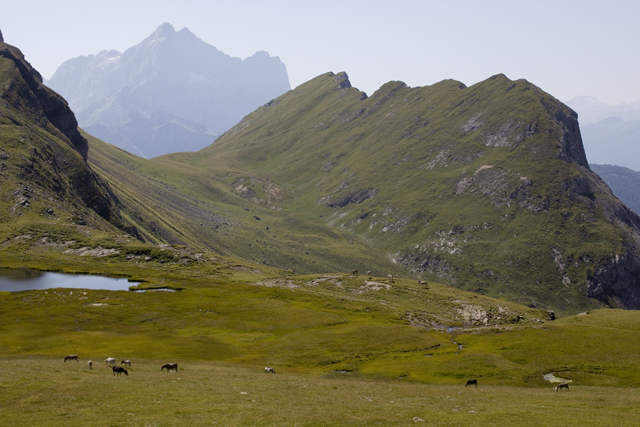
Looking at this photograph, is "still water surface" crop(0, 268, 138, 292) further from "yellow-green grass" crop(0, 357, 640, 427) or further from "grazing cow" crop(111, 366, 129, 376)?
"grazing cow" crop(111, 366, 129, 376)

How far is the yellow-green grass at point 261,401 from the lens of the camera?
36.4m

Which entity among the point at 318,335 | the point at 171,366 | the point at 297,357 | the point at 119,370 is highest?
the point at 119,370

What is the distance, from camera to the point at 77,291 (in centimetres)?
11312

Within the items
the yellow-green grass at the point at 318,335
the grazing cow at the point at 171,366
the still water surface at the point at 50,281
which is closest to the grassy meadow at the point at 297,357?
the yellow-green grass at the point at 318,335

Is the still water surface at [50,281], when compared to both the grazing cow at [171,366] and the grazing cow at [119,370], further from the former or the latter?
the grazing cow at [119,370]

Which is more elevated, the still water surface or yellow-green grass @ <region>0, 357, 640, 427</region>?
the still water surface

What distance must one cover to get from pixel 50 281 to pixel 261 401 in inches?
4039

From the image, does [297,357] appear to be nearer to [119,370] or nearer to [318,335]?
[318,335]

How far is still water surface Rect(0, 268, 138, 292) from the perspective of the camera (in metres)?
116

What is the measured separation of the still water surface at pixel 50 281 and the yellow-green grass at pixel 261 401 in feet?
216

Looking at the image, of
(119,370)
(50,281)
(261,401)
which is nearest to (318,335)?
(119,370)

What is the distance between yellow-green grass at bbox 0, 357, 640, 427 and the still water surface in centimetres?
6586

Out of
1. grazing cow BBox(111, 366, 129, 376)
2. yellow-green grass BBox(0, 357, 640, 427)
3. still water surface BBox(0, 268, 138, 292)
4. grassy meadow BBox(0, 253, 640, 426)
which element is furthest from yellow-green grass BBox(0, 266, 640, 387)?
grazing cow BBox(111, 366, 129, 376)

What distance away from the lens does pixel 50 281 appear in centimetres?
12312
